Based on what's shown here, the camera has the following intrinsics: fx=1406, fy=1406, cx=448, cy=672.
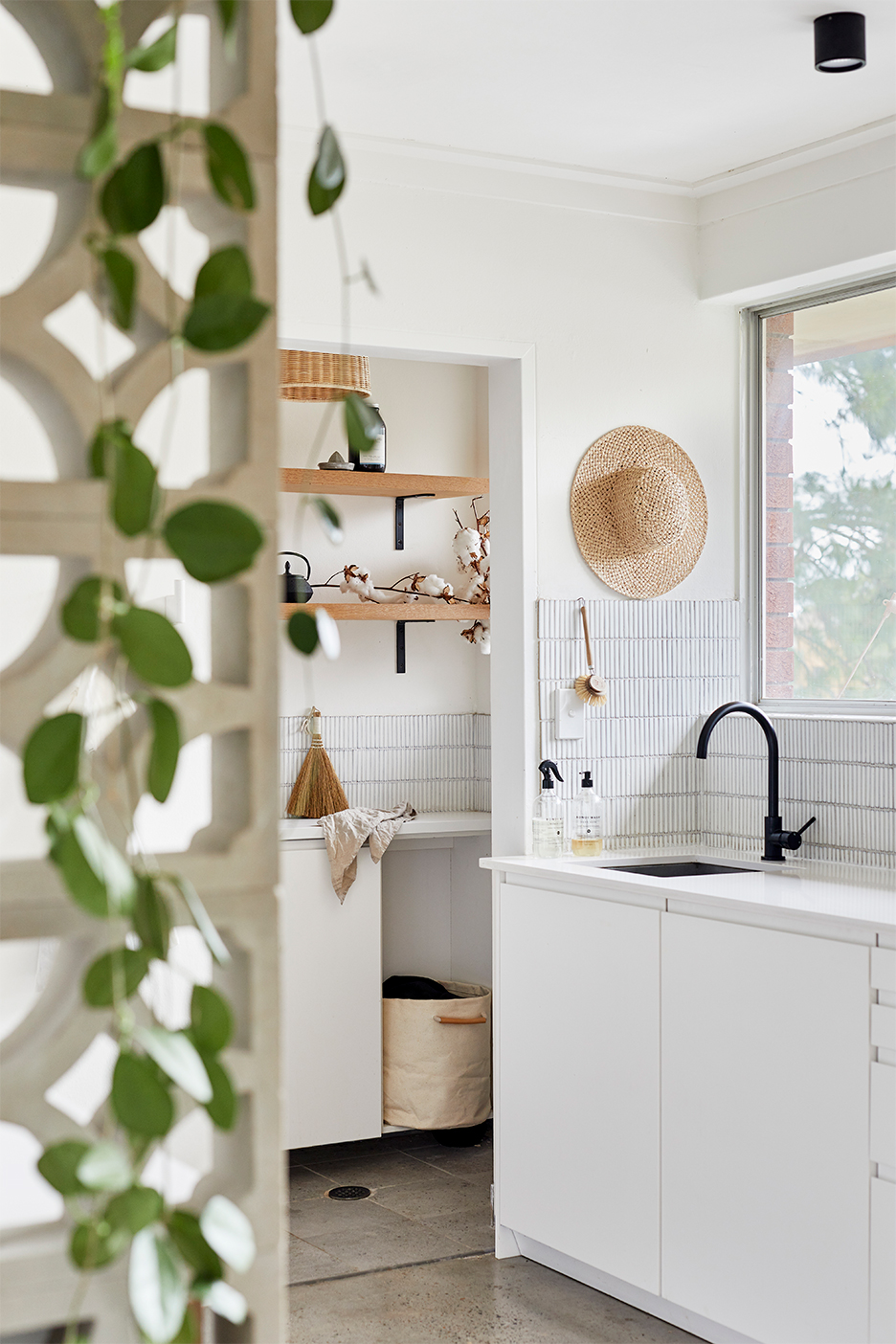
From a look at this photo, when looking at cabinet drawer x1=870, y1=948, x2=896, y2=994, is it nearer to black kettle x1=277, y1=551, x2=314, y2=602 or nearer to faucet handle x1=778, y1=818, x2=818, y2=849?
faucet handle x1=778, y1=818, x2=818, y2=849

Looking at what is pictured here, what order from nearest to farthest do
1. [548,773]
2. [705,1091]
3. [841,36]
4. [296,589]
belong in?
[841,36] < [705,1091] < [548,773] < [296,589]

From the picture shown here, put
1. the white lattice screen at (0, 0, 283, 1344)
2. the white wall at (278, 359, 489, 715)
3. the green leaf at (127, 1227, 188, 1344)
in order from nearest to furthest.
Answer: the green leaf at (127, 1227, 188, 1344)
the white lattice screen at (0, 0, 283, 1344)
the white wall at (278, 359, 489, 715)

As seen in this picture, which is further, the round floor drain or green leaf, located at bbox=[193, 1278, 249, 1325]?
the round floor drain

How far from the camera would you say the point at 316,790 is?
4.18 meters

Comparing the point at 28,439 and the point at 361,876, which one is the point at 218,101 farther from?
the point at 361,876

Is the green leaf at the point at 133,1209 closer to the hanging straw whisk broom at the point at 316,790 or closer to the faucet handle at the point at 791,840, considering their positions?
the faucet handle at the point at 791,840

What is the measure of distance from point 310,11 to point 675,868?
2729 mm

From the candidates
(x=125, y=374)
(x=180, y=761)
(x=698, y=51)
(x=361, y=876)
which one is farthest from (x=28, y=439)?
(x=361, y=876)

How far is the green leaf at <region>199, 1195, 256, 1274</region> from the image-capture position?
80 cm

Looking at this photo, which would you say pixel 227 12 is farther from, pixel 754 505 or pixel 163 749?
pixel 754 505

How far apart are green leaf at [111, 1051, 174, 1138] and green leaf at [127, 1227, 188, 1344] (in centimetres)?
6

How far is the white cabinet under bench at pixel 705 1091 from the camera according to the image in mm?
2447

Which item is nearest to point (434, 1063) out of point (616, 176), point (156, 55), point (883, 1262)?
point (883, 1262)

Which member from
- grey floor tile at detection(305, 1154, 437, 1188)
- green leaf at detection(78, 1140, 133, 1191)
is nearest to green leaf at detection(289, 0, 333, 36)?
green leaf at detection(78, 1140, 133, 1191)
